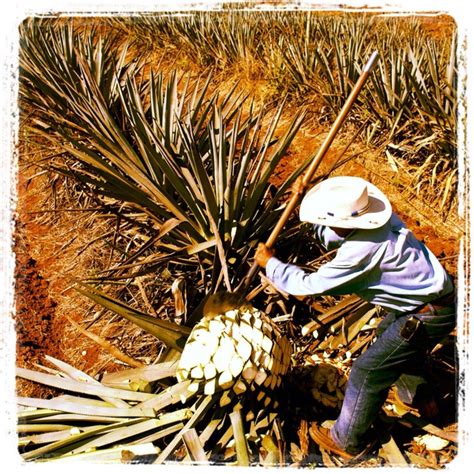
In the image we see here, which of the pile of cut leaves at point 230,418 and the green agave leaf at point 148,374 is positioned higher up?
the green agave leaf at point 148,374

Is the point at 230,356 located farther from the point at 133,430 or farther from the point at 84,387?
the point at 84,387

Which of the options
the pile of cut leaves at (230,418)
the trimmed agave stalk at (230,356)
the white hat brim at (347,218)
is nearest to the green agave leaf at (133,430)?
the pile of cut leaves at (230,418)

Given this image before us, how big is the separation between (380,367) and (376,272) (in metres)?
0.38

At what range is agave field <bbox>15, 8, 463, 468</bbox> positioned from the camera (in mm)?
2379

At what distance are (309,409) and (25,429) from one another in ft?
3.84

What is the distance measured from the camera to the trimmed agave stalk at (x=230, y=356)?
223 cm

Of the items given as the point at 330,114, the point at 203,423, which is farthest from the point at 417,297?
the point at 330,114

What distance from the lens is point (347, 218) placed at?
7.10ft

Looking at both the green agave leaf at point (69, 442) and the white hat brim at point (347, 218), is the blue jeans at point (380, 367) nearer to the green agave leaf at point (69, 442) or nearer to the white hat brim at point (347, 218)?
the white hat brim at point (347, 218)

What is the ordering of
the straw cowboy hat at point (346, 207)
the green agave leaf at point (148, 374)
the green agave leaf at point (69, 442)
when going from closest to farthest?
the straw cowboy hat at point (346, 207) < the green agave leaf at point (69, 442) < the green agave leaf at point (148, 374)

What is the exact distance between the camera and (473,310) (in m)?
2.65

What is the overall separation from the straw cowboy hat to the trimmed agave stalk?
46cm

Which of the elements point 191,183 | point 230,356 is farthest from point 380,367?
point 191,183

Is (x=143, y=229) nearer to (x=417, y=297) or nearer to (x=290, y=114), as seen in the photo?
(x=417, y=297)
